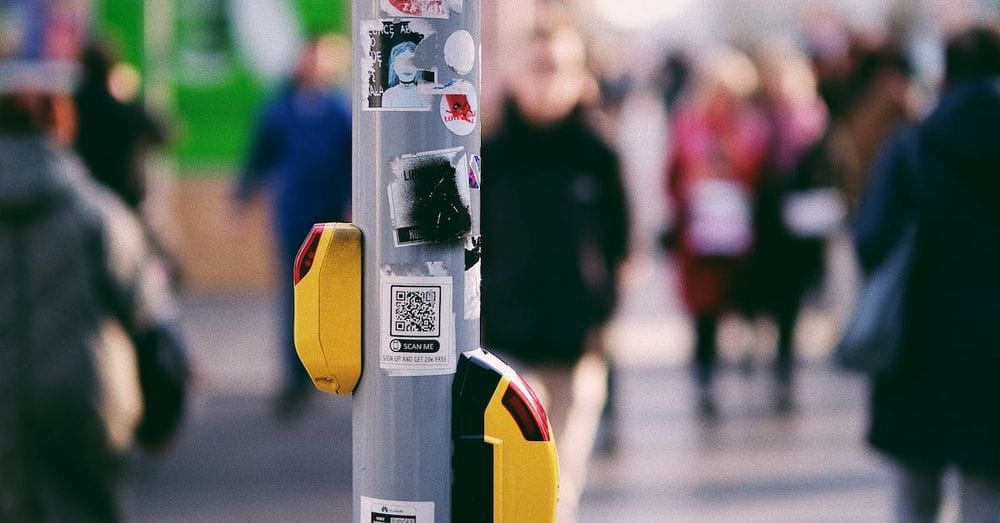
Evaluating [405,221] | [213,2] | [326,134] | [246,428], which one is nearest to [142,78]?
[213,2]

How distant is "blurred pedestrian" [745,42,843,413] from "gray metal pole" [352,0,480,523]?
21.9 feet

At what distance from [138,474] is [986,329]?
4344 millimetres

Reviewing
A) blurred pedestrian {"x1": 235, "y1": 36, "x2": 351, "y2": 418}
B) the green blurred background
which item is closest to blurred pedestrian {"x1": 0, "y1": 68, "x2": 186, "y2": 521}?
blurred pedestrian {"x1": 235, "y1": 36, "x2": 351, "y2": 418}

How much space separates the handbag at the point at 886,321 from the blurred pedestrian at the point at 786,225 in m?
4.02

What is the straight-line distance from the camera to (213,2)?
586 inches

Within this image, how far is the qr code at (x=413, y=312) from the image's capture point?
2723 millimetres

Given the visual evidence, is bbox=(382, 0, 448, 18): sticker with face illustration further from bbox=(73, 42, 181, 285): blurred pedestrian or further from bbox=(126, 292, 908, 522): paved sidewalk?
bbox=(73, 42, 181, 285): blurred pedestrian

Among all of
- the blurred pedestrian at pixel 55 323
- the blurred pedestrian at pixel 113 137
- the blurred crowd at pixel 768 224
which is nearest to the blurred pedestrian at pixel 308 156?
the blurred pedestrian at pixel 113 137

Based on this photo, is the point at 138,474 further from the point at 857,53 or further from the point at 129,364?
the point at 857,53

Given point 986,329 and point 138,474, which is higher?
point 986,329

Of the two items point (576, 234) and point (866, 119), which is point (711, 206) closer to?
point (866, 119)

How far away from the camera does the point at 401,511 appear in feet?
8.96

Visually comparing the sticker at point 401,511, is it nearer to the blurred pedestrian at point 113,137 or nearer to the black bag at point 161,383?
the black bag at point 161,383

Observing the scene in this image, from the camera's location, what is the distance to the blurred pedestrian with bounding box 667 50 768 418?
30.0 feet
